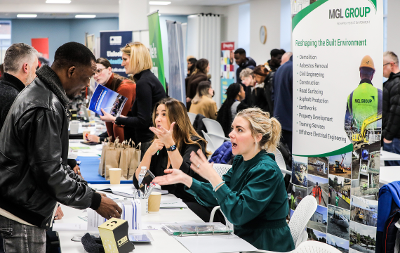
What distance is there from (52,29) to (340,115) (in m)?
18.4

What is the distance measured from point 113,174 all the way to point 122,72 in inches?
159

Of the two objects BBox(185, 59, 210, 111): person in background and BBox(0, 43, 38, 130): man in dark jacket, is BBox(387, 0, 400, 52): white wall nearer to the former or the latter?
BBox(185, 59, 210, 111): person in background

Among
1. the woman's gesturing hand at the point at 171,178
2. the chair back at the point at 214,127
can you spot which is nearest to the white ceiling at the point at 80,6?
the chair back at the point at 214,127

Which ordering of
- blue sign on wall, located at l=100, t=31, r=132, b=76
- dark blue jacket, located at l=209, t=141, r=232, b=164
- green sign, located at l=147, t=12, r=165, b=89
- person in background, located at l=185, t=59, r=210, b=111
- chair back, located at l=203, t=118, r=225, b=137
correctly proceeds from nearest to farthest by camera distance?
1. dark blue jacket, located at l=209, t=141, r=232, b=164
2. green sign, located at l=147, t=12, r=165, b=89
3. chair back, located at l=203, t=118, r=225, b=137
4. blue sign on wall, located at l=100, t=31, r=132, b=76
5. person in background, located at l=185, t=59, r=210, b=111

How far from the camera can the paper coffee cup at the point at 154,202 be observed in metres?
2.54

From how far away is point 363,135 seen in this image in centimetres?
279

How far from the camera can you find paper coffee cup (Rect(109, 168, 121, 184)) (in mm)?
3201

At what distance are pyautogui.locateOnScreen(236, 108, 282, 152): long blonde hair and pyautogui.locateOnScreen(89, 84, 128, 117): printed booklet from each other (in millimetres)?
1909

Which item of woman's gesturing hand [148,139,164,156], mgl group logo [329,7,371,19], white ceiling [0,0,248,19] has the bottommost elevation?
woman's gesturing hand [148,139,164,156]

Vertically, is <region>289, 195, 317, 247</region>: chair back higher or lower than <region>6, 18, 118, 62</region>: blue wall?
lower

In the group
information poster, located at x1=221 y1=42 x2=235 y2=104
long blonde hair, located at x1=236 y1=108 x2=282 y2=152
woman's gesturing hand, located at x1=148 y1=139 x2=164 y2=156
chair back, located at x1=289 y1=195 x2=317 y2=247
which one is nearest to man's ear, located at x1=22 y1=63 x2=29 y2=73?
woman's gesturing hand, located at x1=148 y1=139 x2=164 y2=156

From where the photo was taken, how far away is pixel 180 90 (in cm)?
545

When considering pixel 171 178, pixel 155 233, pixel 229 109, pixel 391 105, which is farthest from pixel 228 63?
pixel 155 233

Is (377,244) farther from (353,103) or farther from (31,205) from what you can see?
(31,205)
